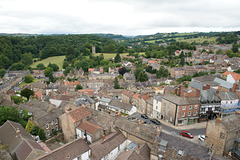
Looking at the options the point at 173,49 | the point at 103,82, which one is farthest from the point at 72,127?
the point at 173,49

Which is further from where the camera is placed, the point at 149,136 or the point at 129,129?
the point at 129,129

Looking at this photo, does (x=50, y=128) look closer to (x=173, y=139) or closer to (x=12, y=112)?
(x=12, y=112)

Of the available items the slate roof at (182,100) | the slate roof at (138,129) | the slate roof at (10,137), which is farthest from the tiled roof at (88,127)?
the slate roof at (182,100)

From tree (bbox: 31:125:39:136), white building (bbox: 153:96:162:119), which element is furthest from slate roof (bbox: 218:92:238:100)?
tree (bbox: 31:125:39:136)

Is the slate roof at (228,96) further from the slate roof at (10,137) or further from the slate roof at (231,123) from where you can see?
the slate roof at (10,137)

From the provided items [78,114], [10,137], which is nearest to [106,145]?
[78,114]

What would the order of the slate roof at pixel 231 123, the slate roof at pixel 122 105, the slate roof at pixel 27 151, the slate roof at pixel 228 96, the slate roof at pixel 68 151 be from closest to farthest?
the slate roof at pixel 68 151
the slate roof at pixel 27 151
the slate roof at pixel 231 123
the slate roof at pixel 228 96
the slate roof at pixel 122 105
